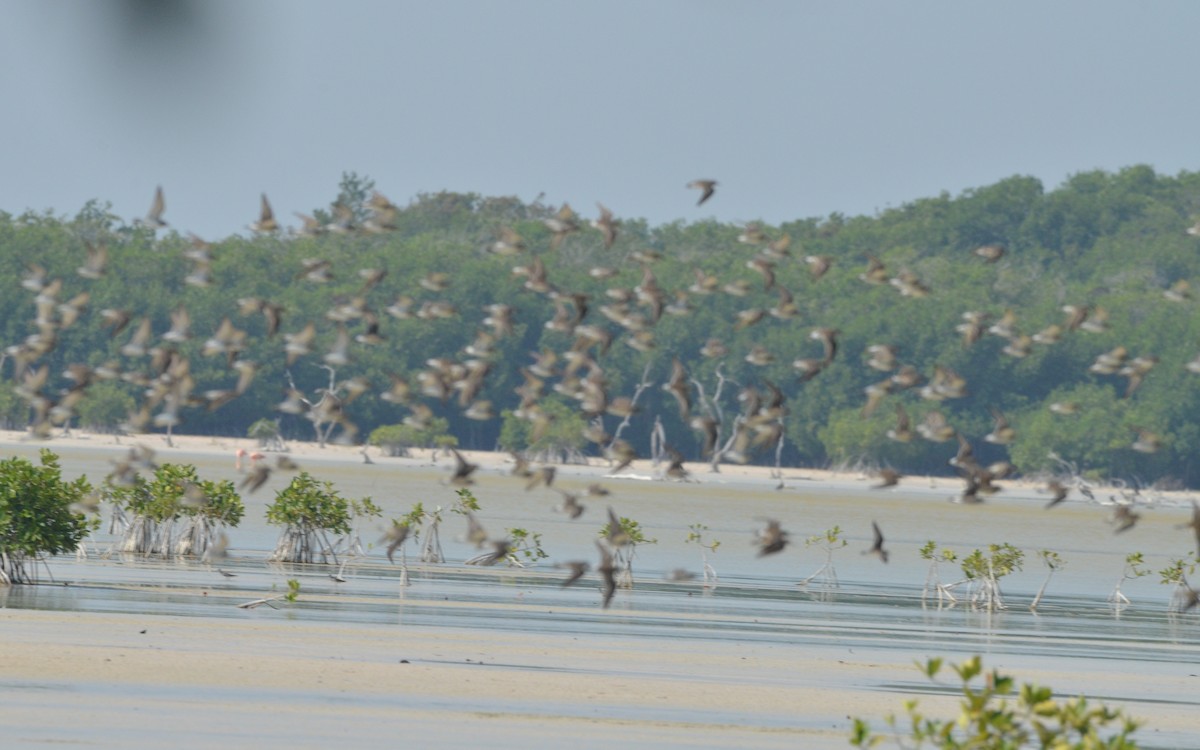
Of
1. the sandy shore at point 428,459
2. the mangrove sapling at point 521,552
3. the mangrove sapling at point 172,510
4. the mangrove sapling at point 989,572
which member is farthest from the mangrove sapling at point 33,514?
the sandy shore at point 428,459

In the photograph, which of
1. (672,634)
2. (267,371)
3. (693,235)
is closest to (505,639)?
(672,634)

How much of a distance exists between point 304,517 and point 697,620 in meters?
8.78

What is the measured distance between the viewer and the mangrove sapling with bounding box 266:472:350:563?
3716 centimetres

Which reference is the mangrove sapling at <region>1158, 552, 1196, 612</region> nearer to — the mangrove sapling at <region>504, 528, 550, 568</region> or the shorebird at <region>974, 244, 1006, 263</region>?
the shorebird at <region>974, 244, 1006, 263</region>

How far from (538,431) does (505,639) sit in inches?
150

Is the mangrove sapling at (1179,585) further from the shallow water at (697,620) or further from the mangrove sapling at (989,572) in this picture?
the mangrove sapling at (989,572)

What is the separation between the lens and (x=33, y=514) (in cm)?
2922

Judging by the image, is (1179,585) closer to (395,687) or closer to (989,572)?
(989,572)

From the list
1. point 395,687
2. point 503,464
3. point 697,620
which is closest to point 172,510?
point 697,620

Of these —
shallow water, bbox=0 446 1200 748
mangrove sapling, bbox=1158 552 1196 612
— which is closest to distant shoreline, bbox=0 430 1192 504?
shallow water, bbox=0 446 1200 748

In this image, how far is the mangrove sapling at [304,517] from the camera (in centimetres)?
3716

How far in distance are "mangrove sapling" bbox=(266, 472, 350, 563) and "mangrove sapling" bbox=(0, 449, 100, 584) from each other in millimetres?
6873

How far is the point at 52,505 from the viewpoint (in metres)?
29.6

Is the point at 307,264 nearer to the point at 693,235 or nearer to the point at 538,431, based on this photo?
the point at 538,431
